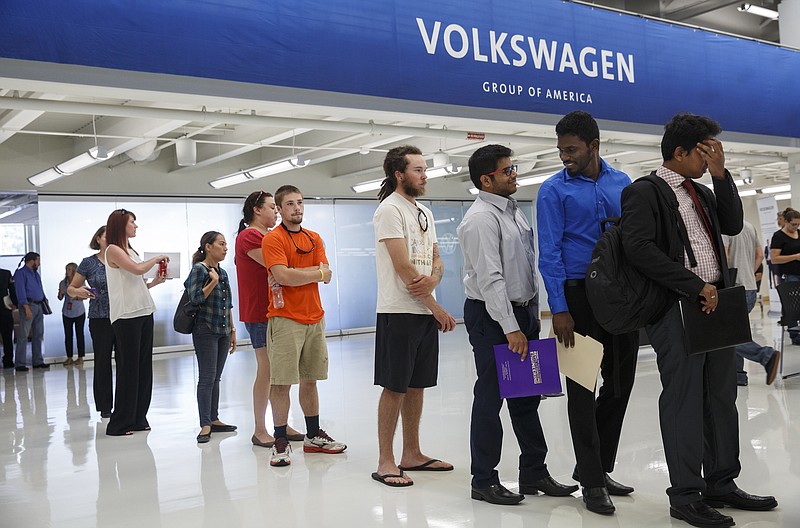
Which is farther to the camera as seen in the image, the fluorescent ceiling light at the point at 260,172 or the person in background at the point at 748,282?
the fluorescent ceiling light at the point at 260,172

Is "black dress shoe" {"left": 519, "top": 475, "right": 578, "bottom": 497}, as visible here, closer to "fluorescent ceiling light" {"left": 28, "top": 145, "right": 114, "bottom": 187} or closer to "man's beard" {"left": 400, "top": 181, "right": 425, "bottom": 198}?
"man's beard" {"left": 400, "top": 181, "right": 425, "bottom": 198}

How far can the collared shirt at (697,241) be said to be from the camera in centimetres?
296

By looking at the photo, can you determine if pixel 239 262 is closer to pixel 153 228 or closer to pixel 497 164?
pixel 497 164

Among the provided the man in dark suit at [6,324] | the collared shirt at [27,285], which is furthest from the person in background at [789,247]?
the man in dark suit at [6,324]

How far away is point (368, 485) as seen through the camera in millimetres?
3768

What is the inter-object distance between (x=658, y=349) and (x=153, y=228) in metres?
12.1

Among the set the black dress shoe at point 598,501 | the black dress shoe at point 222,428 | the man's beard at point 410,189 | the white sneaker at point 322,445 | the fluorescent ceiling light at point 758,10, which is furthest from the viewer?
the fluorescent ceiling light at point 758,10

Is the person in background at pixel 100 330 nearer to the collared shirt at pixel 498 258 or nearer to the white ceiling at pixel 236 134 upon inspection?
the white ceiling at pixel 236 134

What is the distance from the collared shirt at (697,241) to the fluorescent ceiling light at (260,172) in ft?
27.3

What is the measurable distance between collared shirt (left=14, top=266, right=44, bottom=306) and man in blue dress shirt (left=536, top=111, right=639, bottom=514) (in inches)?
403

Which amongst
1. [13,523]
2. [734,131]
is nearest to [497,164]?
[13,523]

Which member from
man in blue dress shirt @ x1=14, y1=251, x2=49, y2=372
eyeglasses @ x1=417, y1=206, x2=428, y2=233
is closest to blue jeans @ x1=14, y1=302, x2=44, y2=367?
man in blue dress shirt @ x1=14, y1=251, x2=49, y2=372

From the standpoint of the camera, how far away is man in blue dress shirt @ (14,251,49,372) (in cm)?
1141

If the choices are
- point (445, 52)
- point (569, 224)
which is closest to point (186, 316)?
point (445, 52)
